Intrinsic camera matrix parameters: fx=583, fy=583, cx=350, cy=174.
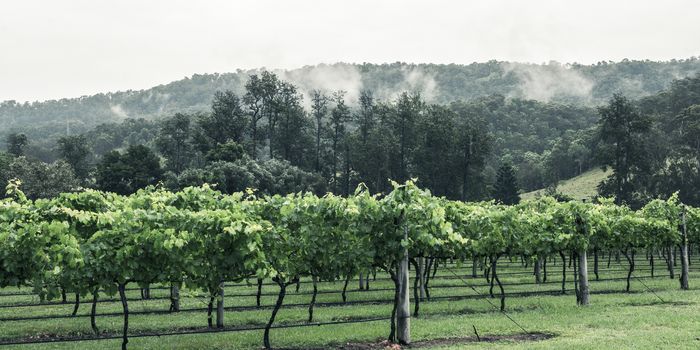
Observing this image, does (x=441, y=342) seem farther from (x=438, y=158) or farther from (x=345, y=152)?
(x=345, y=152)

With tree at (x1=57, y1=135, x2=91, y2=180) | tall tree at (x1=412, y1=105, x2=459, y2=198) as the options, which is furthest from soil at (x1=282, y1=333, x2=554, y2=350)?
tree at (x1=57, y1=135, x2=91, y2=180)

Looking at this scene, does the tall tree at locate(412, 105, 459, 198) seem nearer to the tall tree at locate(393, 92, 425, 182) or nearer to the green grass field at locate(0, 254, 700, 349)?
the tall tree at locate(393, 92, 425, 182)

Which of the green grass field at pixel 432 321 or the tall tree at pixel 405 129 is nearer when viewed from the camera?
the green grass field at pixel 432 321

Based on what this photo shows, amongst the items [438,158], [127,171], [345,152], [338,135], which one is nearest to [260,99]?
[338,135]

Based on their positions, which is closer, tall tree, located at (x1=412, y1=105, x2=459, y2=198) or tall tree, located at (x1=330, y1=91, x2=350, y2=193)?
tall tree, located at (x1=412, y1=105, x2=459, y2=198)

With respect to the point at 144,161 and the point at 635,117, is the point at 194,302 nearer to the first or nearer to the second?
the point at 144,161

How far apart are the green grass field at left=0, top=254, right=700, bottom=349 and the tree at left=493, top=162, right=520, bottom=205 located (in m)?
61.9

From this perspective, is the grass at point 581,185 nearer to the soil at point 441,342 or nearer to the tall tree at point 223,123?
the tall tree at point 223,123

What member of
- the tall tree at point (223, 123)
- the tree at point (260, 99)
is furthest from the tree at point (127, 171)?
the tree at point (260, 99)

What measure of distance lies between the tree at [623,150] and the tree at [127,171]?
59857 millimetres

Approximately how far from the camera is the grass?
101562mm

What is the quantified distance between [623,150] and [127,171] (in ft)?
211

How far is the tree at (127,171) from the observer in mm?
67500

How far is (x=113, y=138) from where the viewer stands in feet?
490
